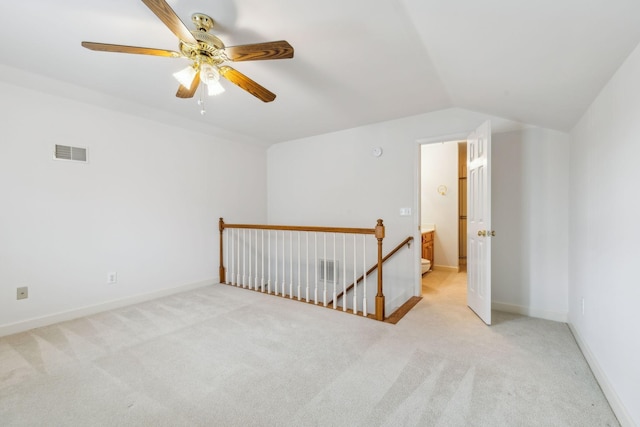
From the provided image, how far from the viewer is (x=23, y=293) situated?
2.48 meters

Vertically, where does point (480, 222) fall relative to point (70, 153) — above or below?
below

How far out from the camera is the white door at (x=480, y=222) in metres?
2.53

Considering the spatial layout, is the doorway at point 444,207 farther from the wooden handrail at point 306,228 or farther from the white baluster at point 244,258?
the white baluster at point 244,258

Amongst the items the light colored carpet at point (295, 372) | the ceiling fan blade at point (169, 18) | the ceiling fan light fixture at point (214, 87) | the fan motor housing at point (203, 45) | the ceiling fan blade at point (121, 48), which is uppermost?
the fan motor housing at point (203, 45)

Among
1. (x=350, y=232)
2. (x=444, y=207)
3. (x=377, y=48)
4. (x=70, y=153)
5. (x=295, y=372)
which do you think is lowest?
(x=295, y=372)

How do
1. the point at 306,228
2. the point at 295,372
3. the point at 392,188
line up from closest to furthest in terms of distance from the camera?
the point at 295,372
the point at 306,228
the point at 392,188

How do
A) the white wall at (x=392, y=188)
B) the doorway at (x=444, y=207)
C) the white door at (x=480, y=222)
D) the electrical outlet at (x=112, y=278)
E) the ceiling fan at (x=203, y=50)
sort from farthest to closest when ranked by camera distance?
1. the doorway at (x=444, y=207)
2. the electrical outlet at (x=112, y=278)
3. the white wall at (x=392, y=188)
4. the white door at (x=480, y=222)
5. the ceiling fan at (x=203, y=50)

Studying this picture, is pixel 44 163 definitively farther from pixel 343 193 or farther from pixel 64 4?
pixel 343 193

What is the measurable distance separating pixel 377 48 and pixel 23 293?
3.76 metres

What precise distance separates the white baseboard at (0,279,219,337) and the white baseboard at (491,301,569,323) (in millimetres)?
3858

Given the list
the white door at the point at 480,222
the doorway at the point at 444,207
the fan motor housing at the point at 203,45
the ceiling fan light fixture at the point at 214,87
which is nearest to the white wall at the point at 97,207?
the ceiling fan light fixture at the point at 214,87

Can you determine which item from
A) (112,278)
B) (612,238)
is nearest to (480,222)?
(612,238)

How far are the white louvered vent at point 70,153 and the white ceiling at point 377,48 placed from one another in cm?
64

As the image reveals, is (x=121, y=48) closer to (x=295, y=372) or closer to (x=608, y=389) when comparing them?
(x=295, y=372)
